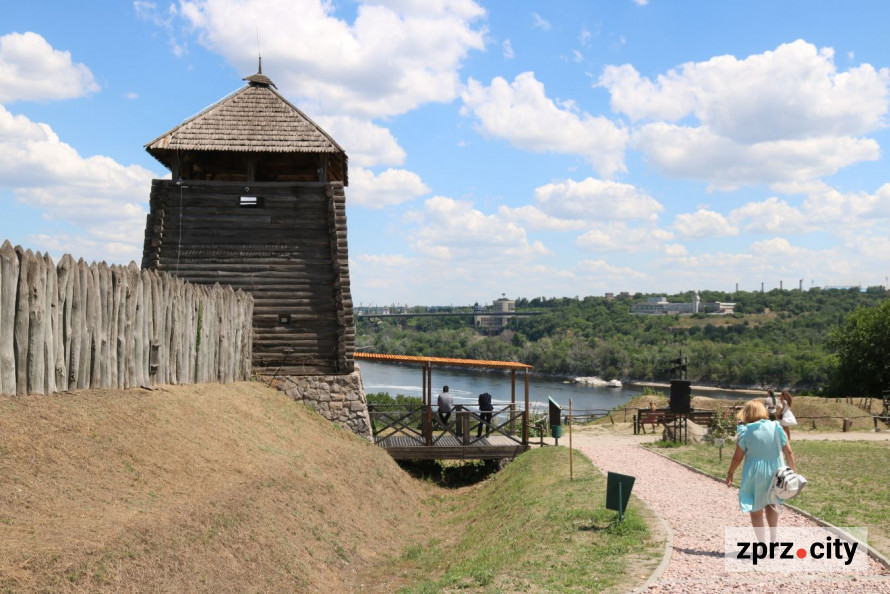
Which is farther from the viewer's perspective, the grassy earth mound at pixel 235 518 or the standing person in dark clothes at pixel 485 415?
the standing person in dark clothes at pixel 485 415

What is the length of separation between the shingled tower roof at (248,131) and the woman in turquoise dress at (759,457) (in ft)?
42.4

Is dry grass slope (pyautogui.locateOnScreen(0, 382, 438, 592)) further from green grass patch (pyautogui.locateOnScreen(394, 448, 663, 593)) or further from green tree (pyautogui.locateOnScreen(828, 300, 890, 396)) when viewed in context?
green tree (pyautogui.locateOnScreen(828, 300, 890, 396))

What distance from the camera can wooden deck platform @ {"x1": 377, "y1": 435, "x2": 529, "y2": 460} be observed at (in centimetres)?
1886

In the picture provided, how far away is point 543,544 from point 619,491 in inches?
47.5

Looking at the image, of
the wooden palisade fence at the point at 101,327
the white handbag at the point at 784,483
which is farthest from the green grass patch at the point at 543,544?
the wooden palisade fence at the point at 101,327

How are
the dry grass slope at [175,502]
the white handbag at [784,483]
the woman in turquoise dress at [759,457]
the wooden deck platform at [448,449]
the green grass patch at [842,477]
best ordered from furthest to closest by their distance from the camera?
1. the wooden deck platform at [448,449]
2. the green grass patch at [842,477]
3. the woman in turquoise dress at [759,457]
4. the white handbag at [784,483]
5. the dry grass slope at [175,502]

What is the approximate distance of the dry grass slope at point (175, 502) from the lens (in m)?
6.81

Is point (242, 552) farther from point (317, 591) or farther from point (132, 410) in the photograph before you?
point (132, 410)

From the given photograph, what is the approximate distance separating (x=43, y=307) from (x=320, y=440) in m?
7.19

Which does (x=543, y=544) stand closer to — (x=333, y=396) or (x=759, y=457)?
(x=759, y=457)

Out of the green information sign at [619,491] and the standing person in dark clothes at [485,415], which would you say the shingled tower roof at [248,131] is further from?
the green information sign at [619,491]

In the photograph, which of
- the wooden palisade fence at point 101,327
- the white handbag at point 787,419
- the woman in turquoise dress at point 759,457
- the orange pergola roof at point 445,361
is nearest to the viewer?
the woman in turquoise dress at point 759,457

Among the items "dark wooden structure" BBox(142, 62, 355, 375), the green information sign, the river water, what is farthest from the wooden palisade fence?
the river water

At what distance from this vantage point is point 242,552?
862 centimetres
